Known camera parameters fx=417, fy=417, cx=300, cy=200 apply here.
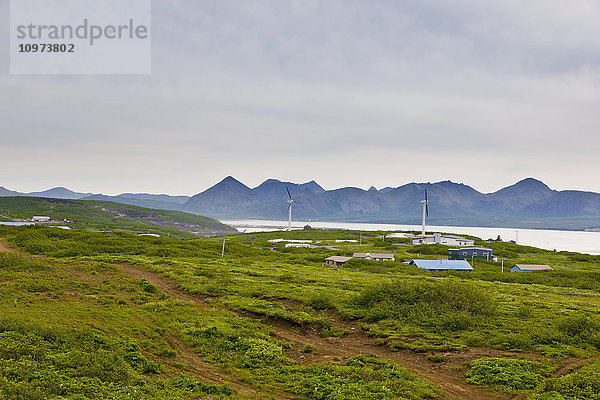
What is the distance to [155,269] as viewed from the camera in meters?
47.2

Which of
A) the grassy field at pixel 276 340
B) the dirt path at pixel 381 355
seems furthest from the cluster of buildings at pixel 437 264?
the dirt path at pixel 381 355

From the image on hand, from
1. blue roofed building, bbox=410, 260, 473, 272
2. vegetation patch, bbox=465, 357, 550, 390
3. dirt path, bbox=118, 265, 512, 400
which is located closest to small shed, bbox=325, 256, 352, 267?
blue roofed building, bbox=410, 260, 473, 272

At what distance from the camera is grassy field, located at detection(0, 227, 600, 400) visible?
15555 millimetres

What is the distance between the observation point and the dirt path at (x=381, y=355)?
17.5 meters

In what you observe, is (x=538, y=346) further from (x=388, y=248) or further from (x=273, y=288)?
(x=388, y=248)

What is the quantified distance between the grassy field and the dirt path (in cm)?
11

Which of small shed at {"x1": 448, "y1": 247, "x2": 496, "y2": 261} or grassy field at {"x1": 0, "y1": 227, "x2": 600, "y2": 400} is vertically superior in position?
grassy field at {"x1": 0, "y1": 227, "x2": 600, "y2": 400}

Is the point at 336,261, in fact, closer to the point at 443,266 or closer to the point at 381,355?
the point at 443,266

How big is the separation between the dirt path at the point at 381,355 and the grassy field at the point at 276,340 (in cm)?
11

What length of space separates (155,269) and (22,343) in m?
31.7

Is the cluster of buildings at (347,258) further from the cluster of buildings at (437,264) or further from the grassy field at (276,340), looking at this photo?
the grassy field at (276,340)

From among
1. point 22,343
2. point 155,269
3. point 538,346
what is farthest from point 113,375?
point 155,269

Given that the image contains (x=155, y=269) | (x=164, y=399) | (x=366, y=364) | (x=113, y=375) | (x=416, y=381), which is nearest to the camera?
(x=164, y=399)

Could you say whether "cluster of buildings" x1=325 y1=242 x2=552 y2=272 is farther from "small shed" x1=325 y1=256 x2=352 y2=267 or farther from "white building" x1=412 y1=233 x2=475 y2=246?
"white building" x1=412 y1=233 x2=475 y2=246
